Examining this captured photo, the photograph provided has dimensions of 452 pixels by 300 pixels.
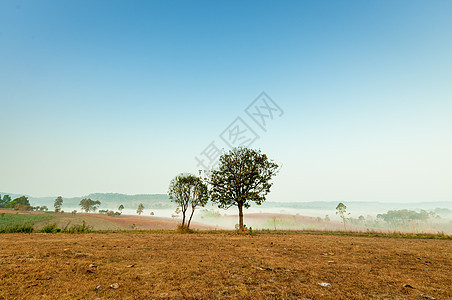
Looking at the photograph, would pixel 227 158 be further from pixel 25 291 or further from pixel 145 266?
pixel 25 291

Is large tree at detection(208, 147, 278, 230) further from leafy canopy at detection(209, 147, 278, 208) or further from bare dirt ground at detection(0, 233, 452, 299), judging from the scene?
bare dirt ground at detection(0, 233, 452, 299)

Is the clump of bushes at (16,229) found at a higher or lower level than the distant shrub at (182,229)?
higher

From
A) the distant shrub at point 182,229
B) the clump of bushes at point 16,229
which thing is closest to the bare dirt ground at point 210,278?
the clump of bushes at point 16,229

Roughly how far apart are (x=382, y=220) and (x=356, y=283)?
169288 millimetres

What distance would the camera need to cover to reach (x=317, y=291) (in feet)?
15.8

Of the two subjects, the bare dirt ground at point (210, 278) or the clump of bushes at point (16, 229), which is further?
the clump of bushes at point (16, 229)

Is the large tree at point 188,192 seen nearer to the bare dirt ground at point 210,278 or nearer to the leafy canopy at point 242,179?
the leafy canopy at point 242,179

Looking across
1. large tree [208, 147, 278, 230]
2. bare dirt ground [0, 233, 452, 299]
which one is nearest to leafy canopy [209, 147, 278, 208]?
large tree [208, 147, 278, 230]

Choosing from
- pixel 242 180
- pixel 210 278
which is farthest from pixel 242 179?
pixel 210 278

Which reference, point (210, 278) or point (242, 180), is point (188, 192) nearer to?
point (242, 180)

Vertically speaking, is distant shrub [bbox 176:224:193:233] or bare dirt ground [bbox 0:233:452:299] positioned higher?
bare dirt ground [bbox 0:233:452:299]

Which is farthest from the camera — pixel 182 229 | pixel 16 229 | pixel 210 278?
pixel 182 229

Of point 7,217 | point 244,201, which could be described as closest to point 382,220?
point 244,201

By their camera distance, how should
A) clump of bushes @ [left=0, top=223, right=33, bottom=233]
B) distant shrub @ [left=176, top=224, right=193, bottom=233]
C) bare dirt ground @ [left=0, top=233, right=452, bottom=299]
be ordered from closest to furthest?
bare dirt ground @ [left=0, top=233, right=452, bottom=299] < clump of bushes @ [left=0, top=223, right=33, bottom=233] < distant shrub @ [left=176, top=224, right=193, bottom=233]
